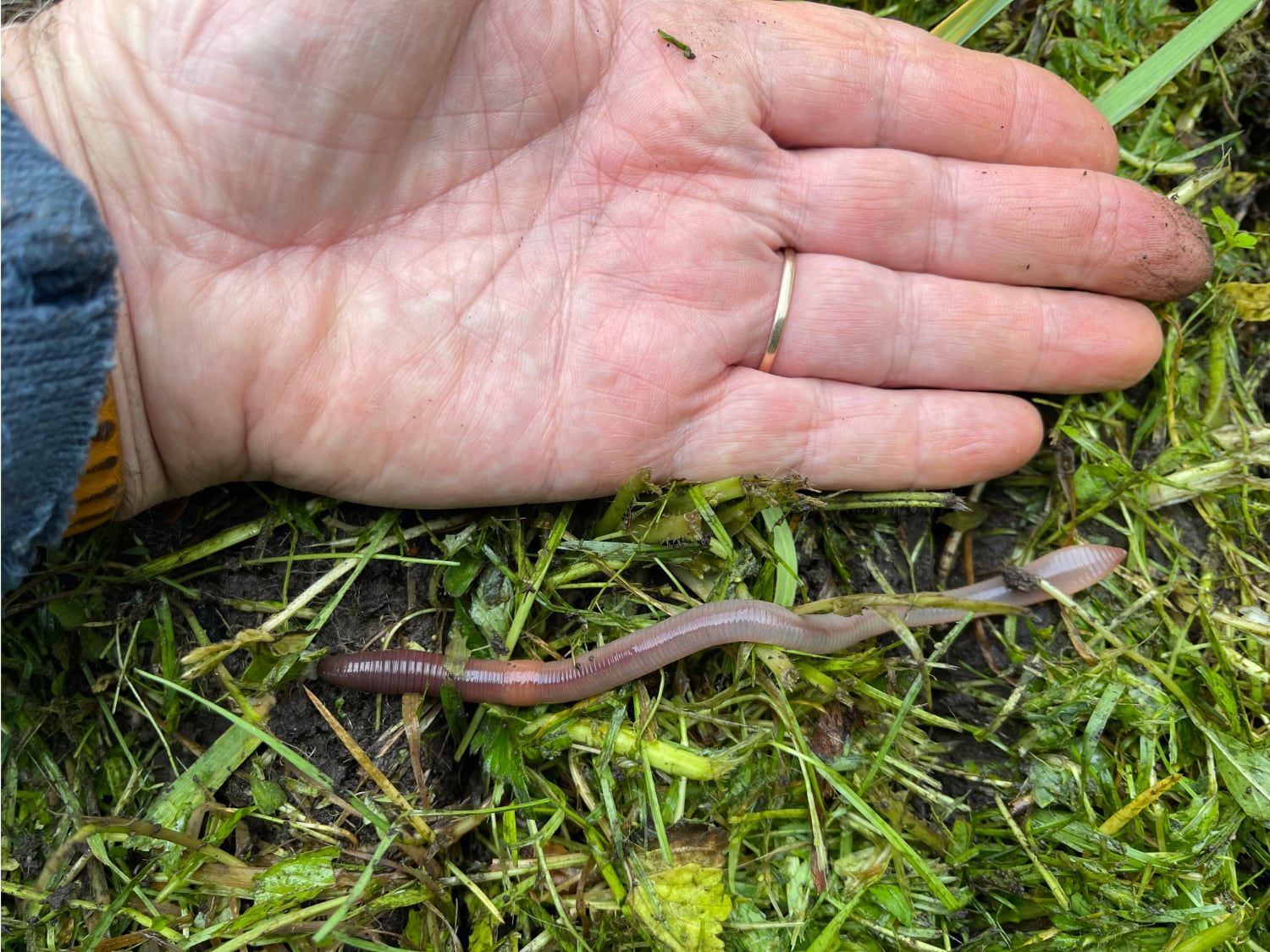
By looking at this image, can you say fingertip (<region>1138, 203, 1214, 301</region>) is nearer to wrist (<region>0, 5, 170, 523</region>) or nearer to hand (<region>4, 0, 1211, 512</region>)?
hand (<region>4, 0, 1211, 512</region>)

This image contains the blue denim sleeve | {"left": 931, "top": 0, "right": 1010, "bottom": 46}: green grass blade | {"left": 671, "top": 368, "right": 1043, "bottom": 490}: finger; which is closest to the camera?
the blue denim sleeve

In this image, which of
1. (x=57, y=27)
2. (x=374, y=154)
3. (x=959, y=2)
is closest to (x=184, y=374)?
(x=374, y=154)

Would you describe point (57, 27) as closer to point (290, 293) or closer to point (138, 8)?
point (138, 8)

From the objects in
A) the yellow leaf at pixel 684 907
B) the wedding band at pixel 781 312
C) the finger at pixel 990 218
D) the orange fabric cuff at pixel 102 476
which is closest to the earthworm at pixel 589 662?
the yellow leaf at pixel 684 907

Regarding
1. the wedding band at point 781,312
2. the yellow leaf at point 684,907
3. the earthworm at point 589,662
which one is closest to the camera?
the yellow leaf at point 684,907

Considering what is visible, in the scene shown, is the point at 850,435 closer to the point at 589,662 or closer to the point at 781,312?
the point at 781,312

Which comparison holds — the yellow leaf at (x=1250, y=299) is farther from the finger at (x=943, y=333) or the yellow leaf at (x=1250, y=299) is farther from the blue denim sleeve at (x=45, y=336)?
the blue denim sleeve at (x=45, y=336)

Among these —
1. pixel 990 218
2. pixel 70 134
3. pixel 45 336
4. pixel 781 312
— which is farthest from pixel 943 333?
pixel 70 134

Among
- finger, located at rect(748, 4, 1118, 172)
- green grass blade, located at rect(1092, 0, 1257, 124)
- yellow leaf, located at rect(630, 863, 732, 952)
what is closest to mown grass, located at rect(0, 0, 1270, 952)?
yellow leaf, located at rect(630, 863, 732, 952)
